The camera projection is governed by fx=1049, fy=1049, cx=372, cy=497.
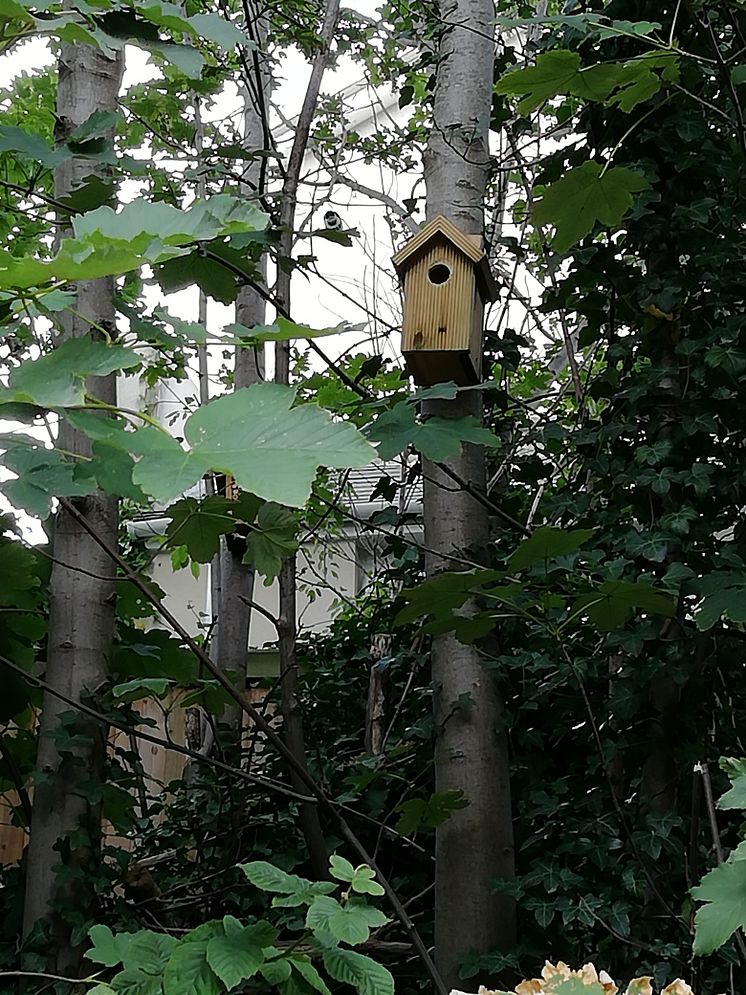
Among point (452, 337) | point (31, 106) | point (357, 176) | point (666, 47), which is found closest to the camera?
point (666, 47)

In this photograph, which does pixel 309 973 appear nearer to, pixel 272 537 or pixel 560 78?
pixel 272 537

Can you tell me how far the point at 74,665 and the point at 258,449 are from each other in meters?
1.34

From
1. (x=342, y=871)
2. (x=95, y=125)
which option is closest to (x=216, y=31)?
(x=95, y=125)

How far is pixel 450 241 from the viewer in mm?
1771

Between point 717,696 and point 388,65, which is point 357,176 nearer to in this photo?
point 388,65

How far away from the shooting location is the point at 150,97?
3.19 metres

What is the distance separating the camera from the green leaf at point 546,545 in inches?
54.2

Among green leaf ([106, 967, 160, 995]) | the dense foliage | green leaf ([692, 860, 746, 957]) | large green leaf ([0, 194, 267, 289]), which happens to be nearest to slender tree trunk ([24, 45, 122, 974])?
the dense foliage

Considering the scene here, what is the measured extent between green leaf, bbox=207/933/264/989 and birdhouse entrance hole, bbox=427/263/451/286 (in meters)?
1.09

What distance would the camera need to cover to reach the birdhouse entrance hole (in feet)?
5.81


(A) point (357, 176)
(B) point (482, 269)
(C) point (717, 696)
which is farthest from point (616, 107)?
(A) point (357, 176)

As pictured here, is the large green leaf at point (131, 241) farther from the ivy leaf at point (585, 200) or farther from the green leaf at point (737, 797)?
the ivy leaf at point (585, 200)

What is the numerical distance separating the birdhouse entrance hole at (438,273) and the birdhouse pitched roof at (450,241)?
0.04 meters

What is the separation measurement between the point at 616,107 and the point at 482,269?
435mm
